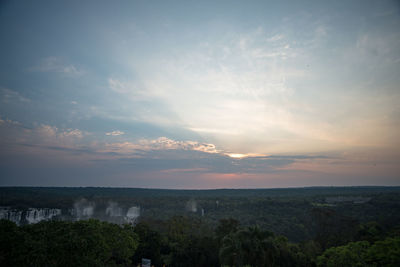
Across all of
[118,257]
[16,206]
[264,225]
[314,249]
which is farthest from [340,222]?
[16,206]

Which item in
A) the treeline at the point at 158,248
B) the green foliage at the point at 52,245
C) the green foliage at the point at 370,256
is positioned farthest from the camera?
the green foliage at the point at 370,256

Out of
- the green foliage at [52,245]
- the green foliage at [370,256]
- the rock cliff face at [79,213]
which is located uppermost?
the green foliage at [52,245]

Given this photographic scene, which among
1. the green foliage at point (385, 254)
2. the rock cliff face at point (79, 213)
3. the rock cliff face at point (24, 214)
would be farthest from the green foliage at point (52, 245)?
the rock cliff face at point (24, 214)

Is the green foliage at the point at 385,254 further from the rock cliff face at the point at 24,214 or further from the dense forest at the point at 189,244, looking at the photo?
the rock cliff face at the point at 24,214

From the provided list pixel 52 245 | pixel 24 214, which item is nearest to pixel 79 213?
pixel 24 214

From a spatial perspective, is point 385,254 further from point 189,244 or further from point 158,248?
point 158,248

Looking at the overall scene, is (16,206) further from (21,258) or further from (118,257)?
(21,258)

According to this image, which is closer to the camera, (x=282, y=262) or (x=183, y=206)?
(x=282, y=262)

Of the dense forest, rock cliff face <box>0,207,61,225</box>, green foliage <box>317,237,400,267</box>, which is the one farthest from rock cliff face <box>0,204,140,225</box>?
green foliage <box>317,237,400,267</box>

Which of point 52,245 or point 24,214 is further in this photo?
point 24,214
